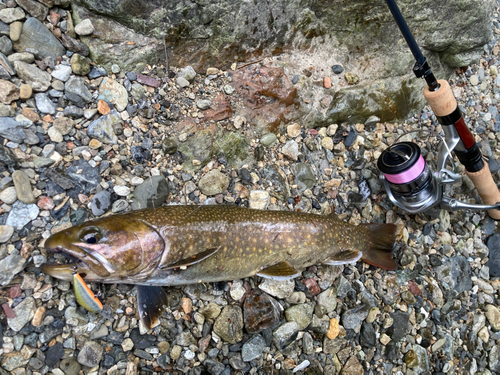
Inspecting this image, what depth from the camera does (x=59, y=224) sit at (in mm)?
2736

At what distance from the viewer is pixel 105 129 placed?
3.00 meters

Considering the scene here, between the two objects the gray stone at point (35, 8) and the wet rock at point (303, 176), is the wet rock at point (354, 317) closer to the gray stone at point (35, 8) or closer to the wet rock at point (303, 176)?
the wet rock at point (303, 176)

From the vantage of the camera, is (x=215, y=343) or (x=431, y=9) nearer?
(x=215, y=343)

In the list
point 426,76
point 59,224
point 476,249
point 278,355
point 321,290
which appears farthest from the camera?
point 476,249

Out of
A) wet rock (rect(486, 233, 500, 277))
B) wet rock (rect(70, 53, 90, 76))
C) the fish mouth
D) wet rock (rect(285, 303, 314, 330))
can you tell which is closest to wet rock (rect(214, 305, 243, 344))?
wet rock (rect(285, 303, 314, 330))

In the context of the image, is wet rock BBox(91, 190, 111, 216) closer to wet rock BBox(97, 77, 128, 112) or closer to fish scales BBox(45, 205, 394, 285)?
fish scales BBox(45, 205, 394, 285)

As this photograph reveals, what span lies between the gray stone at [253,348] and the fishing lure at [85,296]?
1312 millimetres

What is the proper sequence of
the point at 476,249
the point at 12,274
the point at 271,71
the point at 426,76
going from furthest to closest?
the point at 476,249 < the point at 271,71 < the point at 426,76 < the point at 12,274

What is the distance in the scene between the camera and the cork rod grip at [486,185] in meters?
3.51

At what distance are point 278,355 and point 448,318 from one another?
6.96 ft

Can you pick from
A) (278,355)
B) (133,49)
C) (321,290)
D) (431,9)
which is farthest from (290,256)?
(431,9)

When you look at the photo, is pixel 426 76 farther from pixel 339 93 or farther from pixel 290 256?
pixel 290 256

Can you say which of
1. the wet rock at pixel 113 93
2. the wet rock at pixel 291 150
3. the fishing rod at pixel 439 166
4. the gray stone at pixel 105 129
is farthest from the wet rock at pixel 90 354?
the fishing rod at pixel 439 166

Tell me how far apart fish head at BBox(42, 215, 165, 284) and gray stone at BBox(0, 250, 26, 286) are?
0.22 meters
